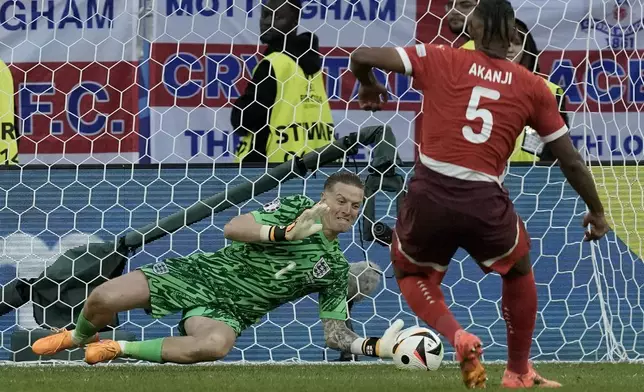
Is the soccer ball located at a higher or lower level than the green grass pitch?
higher

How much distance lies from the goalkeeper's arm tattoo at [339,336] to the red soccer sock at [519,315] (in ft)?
4.52

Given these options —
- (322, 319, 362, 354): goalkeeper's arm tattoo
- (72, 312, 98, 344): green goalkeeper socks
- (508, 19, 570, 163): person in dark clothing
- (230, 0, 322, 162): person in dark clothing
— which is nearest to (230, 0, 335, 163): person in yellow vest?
(230, 0, 322, 162): person in dark clothing

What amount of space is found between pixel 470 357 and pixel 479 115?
102 cm

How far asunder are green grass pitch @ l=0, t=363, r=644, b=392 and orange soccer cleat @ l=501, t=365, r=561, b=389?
8 cm

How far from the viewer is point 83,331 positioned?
7266 mm

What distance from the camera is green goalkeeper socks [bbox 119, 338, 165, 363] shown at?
6.93m

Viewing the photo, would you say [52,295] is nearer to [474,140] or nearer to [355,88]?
[355,88]

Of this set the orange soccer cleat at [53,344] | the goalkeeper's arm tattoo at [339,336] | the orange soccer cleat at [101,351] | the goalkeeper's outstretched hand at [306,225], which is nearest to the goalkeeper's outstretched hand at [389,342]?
the goalkeeper's arm tattoo at [339,336]

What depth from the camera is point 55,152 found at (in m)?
8.88

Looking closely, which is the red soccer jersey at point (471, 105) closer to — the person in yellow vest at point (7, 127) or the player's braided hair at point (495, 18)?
the player's braided hair at point (495, 18)

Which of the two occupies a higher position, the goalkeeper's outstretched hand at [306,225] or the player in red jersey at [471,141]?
the player in red jersey at [471,141]

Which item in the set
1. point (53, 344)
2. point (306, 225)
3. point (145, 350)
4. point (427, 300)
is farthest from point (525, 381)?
point (53, 344)

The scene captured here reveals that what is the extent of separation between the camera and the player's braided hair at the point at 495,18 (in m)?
5.63

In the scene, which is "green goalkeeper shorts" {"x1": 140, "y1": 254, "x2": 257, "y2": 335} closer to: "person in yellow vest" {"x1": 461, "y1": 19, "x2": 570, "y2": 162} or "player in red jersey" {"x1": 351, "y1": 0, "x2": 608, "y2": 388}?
"player in red jersey" {"x1": 351, "y1": 0, "x2": 608, "y2": 388}
